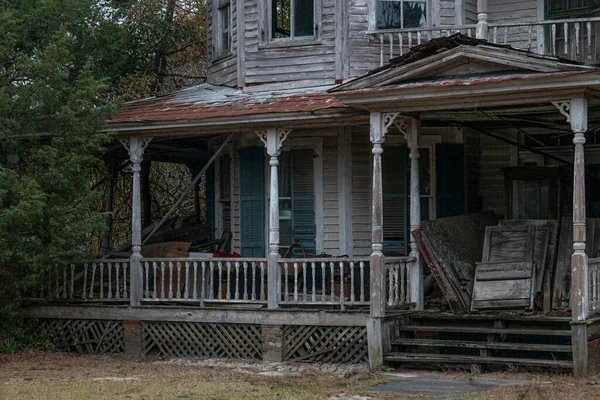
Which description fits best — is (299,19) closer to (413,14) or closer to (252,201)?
(413,14)

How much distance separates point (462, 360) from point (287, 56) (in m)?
6.44

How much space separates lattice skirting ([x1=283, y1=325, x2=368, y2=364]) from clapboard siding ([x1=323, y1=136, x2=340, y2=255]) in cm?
202

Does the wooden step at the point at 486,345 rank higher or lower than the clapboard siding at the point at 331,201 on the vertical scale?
lower

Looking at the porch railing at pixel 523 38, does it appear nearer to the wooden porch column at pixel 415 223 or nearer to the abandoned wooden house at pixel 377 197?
the abandoned wooden house at pixel 377 197

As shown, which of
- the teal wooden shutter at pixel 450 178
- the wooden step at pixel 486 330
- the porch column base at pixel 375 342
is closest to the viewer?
the wooden step at pixel 486 330

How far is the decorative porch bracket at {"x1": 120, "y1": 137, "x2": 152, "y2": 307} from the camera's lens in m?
15.6

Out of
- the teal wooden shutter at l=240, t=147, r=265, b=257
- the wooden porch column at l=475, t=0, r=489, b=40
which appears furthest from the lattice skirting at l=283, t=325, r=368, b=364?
the wooden porch column at l=475, t=0, r=489, b=40

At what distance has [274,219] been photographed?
48.3ft

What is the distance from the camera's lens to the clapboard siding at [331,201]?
16.0m

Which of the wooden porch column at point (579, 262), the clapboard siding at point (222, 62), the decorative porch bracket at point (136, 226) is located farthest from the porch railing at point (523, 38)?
the decorative porch bracket at point (136, 226)

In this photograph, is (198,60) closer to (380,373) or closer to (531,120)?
(531,120)

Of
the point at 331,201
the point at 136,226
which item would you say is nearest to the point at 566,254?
the point at 331,201

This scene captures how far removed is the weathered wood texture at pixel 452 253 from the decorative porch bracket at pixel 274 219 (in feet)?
7.09

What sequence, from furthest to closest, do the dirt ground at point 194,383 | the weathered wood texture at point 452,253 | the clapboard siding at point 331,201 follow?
the clapboard siding at point 331,201 → the weathered wood texture at point 452,253 → the dirt ground at point 194,383
